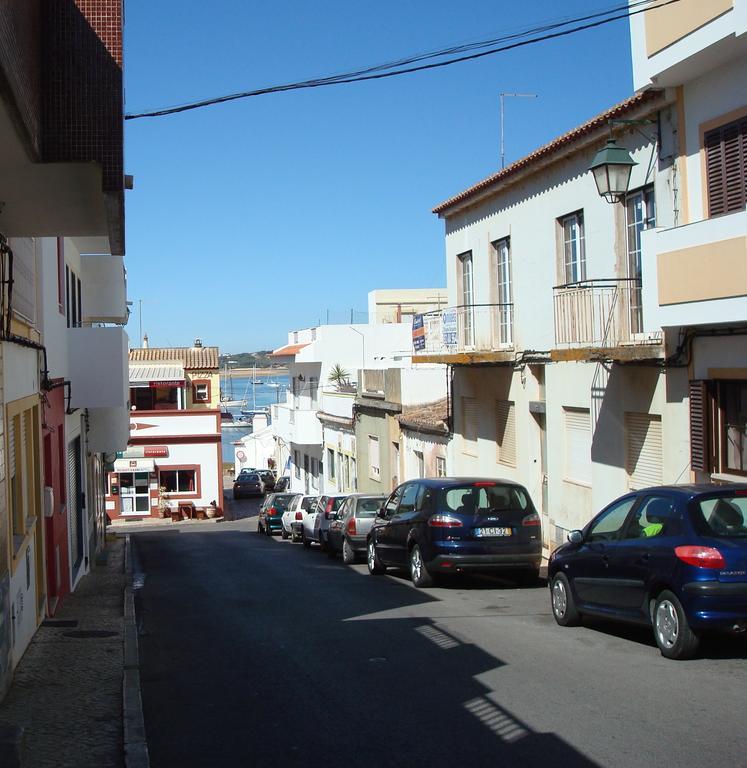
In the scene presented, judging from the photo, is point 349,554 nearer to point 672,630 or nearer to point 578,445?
point 578,445

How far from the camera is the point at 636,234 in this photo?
642 inches

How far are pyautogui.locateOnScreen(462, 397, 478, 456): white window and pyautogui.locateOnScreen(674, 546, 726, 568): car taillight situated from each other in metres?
15.3

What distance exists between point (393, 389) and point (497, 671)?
2285cm

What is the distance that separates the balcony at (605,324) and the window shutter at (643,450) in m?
1.26

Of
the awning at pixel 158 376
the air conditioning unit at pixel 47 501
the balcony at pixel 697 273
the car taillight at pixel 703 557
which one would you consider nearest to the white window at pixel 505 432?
the balcony at pixel 697 273

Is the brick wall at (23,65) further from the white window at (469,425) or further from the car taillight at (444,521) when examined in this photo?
the white window at (469,425)

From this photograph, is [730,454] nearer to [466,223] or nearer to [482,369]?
[482,369]

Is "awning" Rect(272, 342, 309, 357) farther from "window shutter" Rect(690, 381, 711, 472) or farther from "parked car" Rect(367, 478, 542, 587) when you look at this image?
"window shutter" Rect(690, 381, 711, 472)

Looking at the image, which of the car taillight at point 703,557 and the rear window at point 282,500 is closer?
the car taillight at point 703,557

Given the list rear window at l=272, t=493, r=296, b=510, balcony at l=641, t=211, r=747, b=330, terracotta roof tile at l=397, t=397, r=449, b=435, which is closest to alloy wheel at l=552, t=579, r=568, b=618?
balcony at l=641, t=211, r=747, b=330

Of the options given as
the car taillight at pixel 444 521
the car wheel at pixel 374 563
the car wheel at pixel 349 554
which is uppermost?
the car taillight at pixel 444 521

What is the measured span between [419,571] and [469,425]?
31.2 feet

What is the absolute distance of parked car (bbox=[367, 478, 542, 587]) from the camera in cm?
1478

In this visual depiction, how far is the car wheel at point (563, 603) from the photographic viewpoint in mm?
11203
